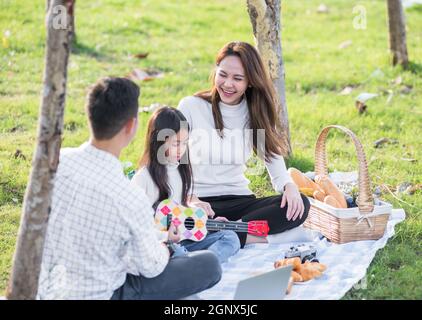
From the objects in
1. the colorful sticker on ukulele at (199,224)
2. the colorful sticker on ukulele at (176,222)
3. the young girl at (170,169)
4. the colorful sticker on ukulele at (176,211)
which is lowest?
the colorful sticker on ukulele at (199,224)

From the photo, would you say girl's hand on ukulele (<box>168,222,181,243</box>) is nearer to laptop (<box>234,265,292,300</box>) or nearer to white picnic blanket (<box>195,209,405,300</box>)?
white picnic blanket (<box>195,209,405,300</box>)

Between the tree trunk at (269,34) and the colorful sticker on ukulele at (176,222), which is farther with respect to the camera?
the tree trunk at (269,34)

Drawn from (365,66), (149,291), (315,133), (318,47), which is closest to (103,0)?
(318,47)

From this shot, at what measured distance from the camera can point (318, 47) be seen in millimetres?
8914

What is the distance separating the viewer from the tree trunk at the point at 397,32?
757 centimetres

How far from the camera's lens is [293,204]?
14.7ft

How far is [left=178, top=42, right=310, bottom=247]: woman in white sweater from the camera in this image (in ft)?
14.7

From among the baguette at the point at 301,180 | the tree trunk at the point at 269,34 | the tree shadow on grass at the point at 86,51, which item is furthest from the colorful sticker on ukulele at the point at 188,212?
the tree shadow on grass at the point at 86,51

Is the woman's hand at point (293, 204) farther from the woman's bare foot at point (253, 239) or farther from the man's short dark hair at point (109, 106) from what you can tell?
the man's short dark hair at point (109, 106)

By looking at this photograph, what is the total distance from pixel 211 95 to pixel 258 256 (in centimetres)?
100

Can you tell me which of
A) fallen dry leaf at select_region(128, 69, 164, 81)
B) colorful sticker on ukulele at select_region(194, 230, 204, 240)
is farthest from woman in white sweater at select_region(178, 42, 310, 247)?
fallen dry leaf at select_region(128, 69, 164, 81)

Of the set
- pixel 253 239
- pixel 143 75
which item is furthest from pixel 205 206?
pixel 143 75

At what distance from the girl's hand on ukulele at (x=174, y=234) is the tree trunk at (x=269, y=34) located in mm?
1769

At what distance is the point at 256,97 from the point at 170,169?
740 millimetres
